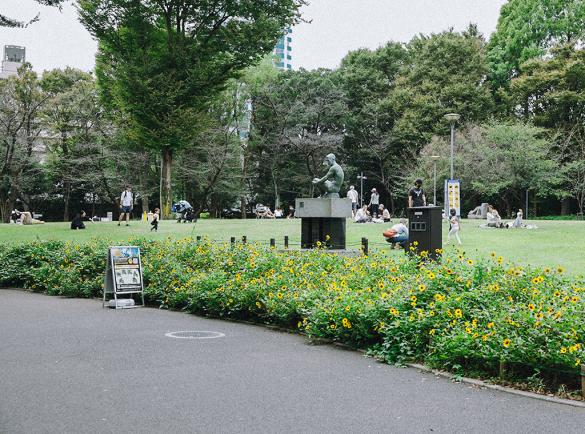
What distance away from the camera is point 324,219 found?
692 inches

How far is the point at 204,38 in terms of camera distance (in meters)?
33.0

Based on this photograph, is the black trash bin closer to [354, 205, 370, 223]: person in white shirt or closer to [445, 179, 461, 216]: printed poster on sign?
[445, 179, 461, 216]: printed poster on sign

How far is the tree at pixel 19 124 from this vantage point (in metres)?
43.7

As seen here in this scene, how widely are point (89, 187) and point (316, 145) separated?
2059 cm

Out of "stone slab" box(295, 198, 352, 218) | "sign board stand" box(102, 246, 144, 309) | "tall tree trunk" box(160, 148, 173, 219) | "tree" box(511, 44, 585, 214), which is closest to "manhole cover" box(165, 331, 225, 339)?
"sign board stand" box(102, 246, 144, 309)

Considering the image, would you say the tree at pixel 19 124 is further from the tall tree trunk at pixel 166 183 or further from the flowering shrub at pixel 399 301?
the flowering shrub at pixel 399 301

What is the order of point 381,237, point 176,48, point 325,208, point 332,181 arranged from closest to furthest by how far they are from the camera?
point 325,208, point 332,181, point 381,237, point 176,48

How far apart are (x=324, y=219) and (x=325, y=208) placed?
1.62ft

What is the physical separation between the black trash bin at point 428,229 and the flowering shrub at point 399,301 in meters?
2.53

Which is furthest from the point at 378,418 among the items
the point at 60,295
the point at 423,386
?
the point at 60,295

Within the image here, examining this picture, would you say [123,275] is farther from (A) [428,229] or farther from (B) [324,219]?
(B) [324,219]

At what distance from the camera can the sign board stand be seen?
11.5 meters

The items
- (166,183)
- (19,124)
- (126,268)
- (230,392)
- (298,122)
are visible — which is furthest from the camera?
(298,122)

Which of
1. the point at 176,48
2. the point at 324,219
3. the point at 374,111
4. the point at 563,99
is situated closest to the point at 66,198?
the point at 176,48
